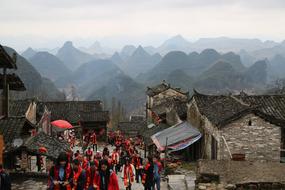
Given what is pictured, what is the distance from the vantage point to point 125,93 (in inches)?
7057

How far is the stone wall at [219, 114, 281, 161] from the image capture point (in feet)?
84.8

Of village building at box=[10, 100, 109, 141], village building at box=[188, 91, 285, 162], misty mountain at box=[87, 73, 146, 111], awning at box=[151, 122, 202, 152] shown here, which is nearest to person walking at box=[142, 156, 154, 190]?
village building at box=[188, 91, 285, 162]

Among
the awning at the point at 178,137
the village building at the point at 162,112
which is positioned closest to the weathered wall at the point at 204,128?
the awning at the point at 178,137

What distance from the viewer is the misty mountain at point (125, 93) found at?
6452 inches

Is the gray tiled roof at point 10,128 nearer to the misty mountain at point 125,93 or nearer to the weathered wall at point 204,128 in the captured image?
the weathered wall at point 204,128

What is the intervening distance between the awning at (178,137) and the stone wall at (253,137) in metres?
3.22

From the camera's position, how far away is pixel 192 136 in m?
29.1

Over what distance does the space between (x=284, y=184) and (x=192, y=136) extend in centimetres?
1421

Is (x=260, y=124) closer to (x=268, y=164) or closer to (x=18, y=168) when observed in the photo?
(x=268, y=164)

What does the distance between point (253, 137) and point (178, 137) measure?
16.9 ft

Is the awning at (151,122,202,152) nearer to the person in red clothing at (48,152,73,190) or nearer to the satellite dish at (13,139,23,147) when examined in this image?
the satellite dish at (13,139,23,147)

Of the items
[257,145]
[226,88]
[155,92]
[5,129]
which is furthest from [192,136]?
[226,88]

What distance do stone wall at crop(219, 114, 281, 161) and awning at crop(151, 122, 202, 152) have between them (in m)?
3.22

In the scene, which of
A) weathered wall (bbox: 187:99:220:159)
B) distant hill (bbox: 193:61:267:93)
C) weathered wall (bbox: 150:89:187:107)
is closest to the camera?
weathered wall (bbox: 187:99:220:159)
